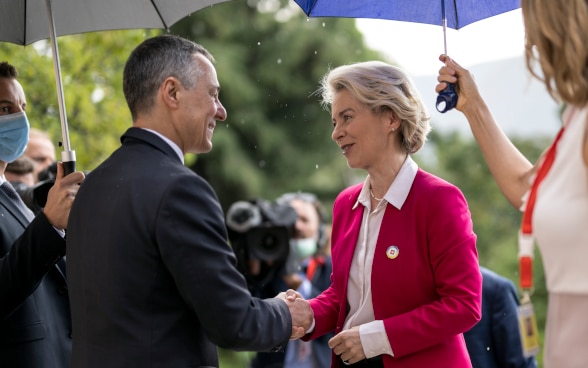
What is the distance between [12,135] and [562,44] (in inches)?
97.9

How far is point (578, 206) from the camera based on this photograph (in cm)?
249

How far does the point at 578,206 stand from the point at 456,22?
1612mm

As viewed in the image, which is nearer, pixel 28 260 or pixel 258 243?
pixel 28 260

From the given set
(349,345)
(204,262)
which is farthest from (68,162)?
(349,345)

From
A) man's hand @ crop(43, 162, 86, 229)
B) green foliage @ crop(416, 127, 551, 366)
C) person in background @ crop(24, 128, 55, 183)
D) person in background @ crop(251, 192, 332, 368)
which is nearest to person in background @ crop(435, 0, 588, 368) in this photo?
man's hand @ crop(43, 162, 86, 229)

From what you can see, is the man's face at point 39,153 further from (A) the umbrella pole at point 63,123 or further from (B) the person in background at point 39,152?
(A) the umbrella pole at point 63,123

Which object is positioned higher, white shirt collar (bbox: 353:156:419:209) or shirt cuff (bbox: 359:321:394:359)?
white shirt collar (bbox: 353:156:419:209)

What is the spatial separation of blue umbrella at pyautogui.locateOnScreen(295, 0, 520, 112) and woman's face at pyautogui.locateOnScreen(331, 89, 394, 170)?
39cm

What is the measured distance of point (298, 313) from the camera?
3.60 m

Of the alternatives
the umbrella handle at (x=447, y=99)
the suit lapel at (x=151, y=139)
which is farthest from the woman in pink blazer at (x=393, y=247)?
the suit lapel at (x=151, y=139)

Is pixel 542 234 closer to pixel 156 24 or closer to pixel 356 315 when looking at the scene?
pixel 356 315

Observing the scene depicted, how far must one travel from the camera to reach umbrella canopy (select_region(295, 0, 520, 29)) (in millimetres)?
3889

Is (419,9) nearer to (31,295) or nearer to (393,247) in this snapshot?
(393,247)

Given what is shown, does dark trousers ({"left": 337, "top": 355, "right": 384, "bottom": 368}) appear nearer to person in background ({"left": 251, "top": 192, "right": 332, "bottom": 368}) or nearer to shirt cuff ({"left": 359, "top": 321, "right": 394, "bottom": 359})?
shirt cuff ({"left": 359, "top": 321, "right": 394, "bottom": 359})
